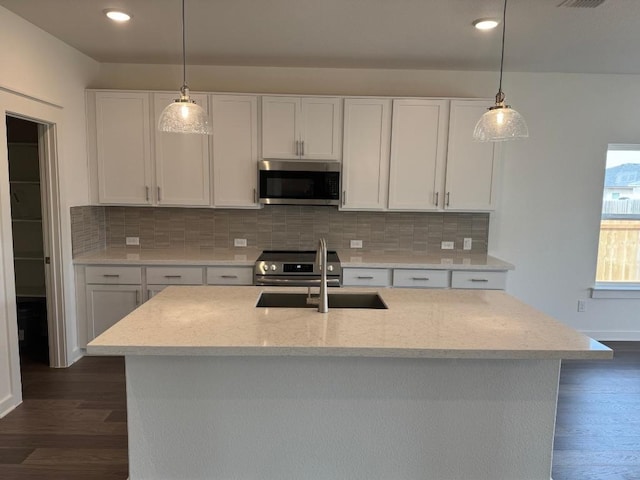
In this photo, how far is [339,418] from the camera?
193 cm

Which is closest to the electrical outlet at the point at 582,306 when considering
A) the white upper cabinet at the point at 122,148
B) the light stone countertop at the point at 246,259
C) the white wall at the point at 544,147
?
the white wall at the point at 544,147

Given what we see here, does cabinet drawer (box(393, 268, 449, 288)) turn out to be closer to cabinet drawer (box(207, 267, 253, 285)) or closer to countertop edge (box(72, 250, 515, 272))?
countertop edge (box(72, 250, 515, 272))

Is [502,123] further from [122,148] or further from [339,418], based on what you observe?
[122,148]

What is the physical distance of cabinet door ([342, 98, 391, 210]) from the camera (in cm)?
378

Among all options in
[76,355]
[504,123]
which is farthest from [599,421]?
[76,355]

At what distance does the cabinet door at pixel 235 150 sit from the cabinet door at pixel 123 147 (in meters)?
0.62

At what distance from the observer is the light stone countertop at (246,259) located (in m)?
3.59

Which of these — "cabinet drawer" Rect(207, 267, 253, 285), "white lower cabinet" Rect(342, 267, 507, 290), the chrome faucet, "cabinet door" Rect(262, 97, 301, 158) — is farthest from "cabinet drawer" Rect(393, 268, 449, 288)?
the chrome faucet

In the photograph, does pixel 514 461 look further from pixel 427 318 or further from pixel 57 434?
pixel 57 434

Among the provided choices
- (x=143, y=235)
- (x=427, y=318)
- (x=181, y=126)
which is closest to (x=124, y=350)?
(x=181, y=126)

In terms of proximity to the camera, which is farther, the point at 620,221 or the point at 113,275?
the point at 620,221

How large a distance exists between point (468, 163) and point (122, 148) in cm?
312

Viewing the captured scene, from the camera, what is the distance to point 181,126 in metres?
2.09

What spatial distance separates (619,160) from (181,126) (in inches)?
167
